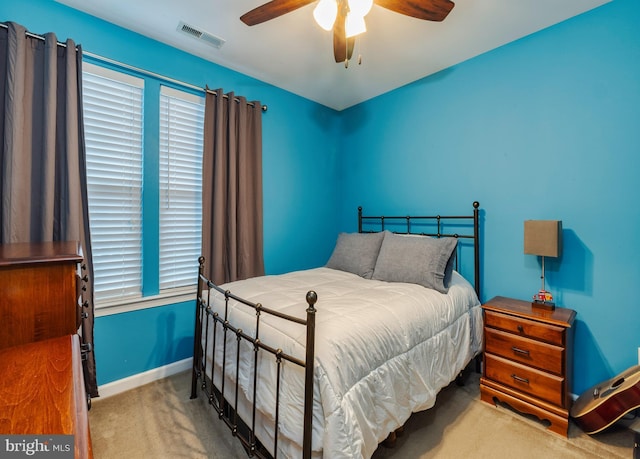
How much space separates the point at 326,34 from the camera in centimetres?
224

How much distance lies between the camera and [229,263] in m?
2.64

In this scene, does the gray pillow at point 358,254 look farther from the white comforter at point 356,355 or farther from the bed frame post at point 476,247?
the bed frame post at point 476,247

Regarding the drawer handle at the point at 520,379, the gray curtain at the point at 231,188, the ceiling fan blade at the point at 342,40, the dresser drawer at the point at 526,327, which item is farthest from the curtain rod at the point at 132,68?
the drawer handle at the point at 520,379

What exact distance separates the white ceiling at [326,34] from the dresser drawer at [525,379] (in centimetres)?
237

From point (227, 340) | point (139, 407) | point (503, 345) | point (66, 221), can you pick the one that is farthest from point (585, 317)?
point (66, 221)

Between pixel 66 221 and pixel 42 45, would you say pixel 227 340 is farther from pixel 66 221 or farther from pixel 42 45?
pixel 42 45

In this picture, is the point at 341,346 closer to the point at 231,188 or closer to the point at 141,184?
the point at 231,188

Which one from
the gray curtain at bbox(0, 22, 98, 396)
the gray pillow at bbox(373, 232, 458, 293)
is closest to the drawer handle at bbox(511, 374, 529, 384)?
the gray pillow at bbox(373, 232, 458, 293)

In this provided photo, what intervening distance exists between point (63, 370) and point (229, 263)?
1.88 meters

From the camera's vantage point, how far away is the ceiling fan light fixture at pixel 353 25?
149 cm

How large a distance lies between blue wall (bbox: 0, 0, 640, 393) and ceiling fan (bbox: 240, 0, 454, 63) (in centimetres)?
112

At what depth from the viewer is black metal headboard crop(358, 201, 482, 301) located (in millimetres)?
2502

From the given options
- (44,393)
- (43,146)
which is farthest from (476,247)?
(43,146)

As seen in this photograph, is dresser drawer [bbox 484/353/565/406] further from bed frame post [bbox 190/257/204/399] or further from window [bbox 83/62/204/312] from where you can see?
window [bbox 83/62/204/312]
